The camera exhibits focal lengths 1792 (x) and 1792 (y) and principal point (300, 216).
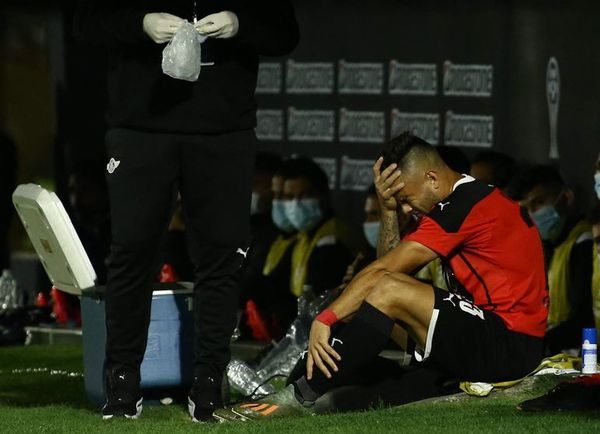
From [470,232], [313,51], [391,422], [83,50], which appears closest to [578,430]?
[391,422]

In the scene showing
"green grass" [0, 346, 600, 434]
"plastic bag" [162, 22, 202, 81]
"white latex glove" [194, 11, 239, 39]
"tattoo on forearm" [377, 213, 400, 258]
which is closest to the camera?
"green grass" [0, 346, 600, 434]

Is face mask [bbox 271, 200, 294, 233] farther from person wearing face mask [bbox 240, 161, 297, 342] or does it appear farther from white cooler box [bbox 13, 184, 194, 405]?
white cooler box [bbox 13, 184, 194, 405]

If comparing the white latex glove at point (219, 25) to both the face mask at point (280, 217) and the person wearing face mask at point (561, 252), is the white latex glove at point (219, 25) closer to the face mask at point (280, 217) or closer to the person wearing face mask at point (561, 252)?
the person wearing face mask at point (561, 252)

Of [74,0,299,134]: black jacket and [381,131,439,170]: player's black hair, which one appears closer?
[74,0,299,134]: black jacket

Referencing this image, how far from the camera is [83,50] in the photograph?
12.5 meters

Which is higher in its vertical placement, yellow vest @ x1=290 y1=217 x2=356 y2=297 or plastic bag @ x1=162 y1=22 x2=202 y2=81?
plastic bag @ x1=162 y1=22 x2=202 y2=81

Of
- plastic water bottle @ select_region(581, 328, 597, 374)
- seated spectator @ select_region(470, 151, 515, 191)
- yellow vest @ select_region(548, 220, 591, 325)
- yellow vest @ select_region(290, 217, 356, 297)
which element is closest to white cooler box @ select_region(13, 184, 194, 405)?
plastic water bottle @ select_region(581, 328, 597, 374)

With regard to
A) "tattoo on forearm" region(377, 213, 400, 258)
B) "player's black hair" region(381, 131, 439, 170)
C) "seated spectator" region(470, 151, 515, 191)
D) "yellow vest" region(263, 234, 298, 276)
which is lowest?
"yellow vest" region(263, 234, 298, 276)

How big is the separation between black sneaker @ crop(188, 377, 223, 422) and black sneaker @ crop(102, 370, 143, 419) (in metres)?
0.24

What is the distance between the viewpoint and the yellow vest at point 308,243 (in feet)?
34.3

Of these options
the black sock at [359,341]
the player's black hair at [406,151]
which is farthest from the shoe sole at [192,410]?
the player's black hair at [406,151]

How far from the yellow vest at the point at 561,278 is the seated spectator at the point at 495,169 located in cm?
55

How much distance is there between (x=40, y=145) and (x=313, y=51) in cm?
257

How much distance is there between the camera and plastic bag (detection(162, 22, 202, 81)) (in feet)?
21.6
